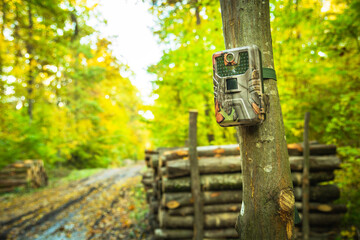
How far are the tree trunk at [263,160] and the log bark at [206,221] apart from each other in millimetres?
2809

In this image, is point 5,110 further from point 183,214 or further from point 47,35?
point 183,214

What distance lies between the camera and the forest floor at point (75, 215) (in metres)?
A: 5.46

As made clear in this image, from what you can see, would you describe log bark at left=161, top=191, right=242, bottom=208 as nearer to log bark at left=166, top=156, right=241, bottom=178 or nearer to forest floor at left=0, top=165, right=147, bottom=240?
log bark at left=166, top=156, right=241, bottom=178

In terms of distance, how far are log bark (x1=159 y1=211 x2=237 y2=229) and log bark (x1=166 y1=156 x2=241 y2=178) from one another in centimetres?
88

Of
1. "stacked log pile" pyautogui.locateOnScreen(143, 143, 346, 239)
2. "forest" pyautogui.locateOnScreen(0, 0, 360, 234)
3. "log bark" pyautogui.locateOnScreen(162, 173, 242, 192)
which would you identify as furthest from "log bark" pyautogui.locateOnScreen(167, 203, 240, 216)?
"forest" pyautogui.locateOnScreen(0, 0, 360, 234)

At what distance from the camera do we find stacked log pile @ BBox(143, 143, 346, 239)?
14.8 feet

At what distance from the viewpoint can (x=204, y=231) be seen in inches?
175

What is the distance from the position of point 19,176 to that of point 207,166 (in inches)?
419

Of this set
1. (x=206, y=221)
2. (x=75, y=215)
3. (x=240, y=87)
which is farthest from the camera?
(x=75, y=215)

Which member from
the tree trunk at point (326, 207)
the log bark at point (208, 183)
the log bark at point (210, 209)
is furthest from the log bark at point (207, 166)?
the tree trunk at point (326, 207)

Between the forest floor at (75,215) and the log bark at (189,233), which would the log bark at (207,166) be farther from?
the forest floor at (75,215)

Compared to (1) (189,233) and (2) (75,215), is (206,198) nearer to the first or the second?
(1) (189,233)

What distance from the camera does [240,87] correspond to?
1696 mm

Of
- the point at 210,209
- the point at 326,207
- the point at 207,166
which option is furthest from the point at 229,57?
the point at 326,207
